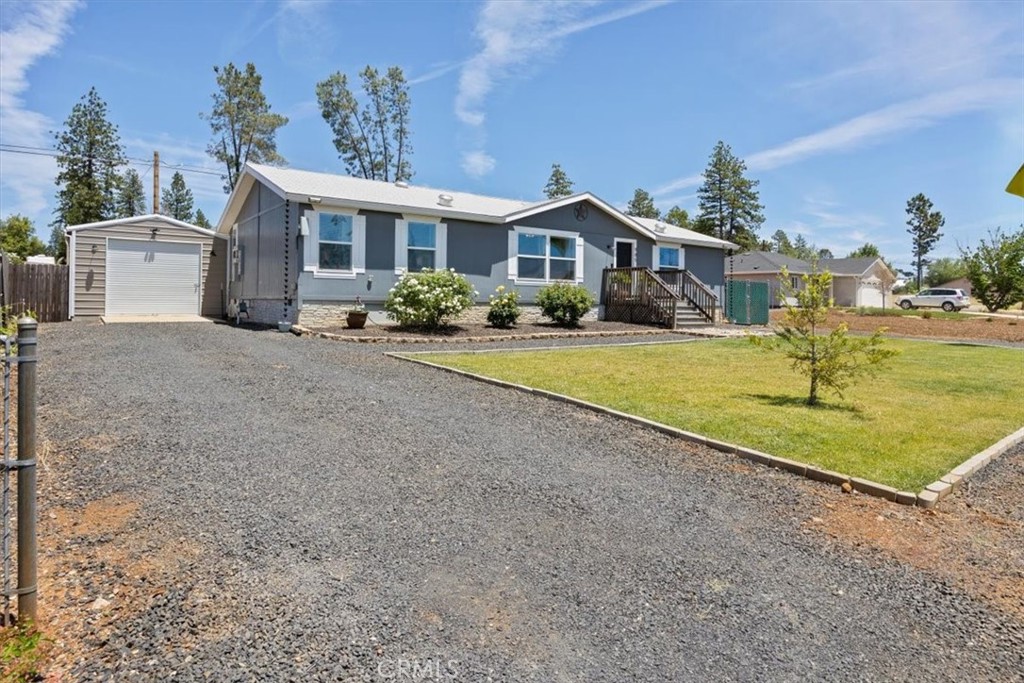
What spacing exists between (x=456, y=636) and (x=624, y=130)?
774 inches

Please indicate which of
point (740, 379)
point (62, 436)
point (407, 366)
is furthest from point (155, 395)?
point (740, 379)

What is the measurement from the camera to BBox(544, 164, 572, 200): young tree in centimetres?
4912

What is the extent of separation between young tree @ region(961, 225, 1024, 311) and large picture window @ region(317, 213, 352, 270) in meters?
20.2

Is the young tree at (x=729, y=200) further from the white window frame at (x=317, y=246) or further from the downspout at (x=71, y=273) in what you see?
the downspout at (x=71, y=273)

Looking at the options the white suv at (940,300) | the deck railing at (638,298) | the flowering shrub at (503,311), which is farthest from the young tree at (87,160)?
the white suv at (940,300)

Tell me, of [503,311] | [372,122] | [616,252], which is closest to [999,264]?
[616,252]

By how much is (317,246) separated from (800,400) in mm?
11887

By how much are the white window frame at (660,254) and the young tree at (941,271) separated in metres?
57.5

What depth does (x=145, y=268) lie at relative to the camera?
63.4 ft

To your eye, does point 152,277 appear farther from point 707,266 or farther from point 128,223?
point 707,266

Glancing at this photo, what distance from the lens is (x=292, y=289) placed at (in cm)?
1468

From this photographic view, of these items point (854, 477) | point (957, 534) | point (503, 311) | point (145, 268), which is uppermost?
point (145, 268)

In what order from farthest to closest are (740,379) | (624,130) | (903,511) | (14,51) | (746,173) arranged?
(746,173) → (624,130) → (14,51) → (740,379) → (903,511)

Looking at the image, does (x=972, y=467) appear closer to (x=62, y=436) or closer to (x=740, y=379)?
(x=740, y=379)
